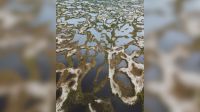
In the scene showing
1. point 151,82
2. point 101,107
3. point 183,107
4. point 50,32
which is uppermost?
point 50,32

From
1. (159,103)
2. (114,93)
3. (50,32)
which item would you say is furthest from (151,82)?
(114,93)

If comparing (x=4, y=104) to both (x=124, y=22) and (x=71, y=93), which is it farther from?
(x=124, y=22)

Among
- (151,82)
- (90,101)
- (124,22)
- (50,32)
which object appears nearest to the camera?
(50,32)

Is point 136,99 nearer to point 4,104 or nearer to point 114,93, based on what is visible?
point 114,93

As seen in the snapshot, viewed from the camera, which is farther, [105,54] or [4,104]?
[105,54]

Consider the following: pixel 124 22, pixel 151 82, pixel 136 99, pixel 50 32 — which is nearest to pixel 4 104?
pixel 50 32

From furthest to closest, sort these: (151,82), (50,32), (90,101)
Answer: (90,101) < (151,82) < (50,32)

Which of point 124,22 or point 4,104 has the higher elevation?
point 124,22
